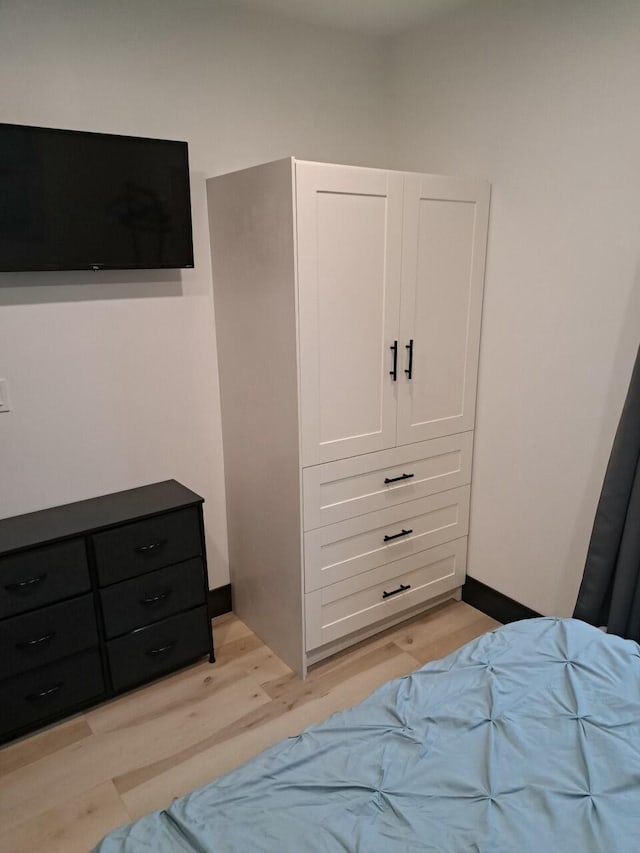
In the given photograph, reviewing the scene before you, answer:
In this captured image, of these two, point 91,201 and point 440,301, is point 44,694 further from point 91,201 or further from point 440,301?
point 440,301

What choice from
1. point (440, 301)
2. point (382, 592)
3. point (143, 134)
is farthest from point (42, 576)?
point (440, 301)

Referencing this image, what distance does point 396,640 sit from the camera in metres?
2.70

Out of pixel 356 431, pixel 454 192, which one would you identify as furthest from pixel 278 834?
pixel 454 192

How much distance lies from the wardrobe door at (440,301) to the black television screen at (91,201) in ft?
2.90

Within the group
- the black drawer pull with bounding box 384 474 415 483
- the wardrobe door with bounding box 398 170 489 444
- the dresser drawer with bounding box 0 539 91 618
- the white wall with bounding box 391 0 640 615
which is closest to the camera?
the dresser drawer with bounding box 0 539 91 618

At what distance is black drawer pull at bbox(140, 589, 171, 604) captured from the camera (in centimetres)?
231

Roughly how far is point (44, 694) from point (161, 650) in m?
0.43

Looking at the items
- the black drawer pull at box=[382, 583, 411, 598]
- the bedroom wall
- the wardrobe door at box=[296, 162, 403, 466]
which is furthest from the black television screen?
the black drawer pull at box=[382, 583, 411, 598]

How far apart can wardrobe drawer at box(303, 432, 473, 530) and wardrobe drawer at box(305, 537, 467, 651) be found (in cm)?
30

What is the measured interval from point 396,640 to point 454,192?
1.91 m

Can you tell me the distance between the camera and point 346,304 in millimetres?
2195

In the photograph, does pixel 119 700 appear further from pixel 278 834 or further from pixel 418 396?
pixel 418 396

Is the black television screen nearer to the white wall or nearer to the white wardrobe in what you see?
the white wardrobe

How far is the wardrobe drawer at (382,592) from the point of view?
244 centimetres
